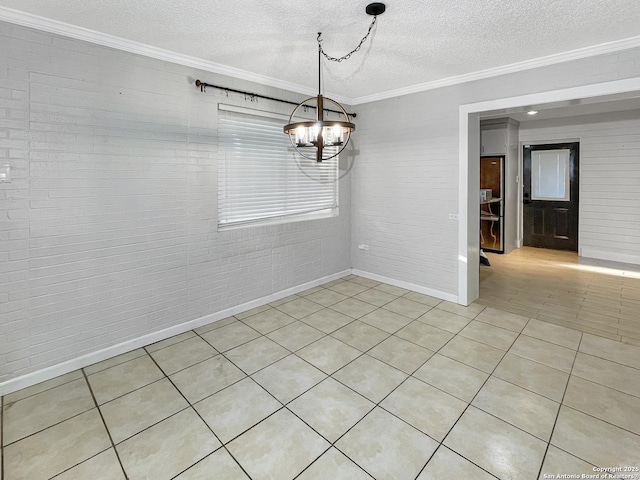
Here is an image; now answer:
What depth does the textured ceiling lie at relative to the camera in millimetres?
2338

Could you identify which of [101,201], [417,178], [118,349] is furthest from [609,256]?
[101,201]

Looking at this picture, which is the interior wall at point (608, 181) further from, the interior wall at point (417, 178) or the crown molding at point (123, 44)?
the crown molding at point (123, 44)

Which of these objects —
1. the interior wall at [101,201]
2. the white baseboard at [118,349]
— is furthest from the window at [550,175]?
the interior wall at [101,201]

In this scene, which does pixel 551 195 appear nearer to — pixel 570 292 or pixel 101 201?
pixel 570 292

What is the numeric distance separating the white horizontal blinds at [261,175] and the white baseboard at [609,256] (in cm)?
551

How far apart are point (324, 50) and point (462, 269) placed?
9.52 feet

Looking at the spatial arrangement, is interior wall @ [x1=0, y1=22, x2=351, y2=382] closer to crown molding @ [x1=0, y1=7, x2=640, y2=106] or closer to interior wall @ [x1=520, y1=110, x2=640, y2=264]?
crown molding @ [x1=0, y1=7, x2=640, y2=106]

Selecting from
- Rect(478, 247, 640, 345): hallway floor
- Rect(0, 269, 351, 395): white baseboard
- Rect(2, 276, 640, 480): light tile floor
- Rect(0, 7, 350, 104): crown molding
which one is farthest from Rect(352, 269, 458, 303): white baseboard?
Rect(0, 7, 350, 104): crown molding

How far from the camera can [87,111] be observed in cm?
274

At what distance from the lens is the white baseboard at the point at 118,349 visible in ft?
8.45

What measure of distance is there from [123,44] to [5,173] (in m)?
1.41

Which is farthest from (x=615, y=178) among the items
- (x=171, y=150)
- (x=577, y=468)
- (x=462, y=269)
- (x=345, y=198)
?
(x=171, y=150)

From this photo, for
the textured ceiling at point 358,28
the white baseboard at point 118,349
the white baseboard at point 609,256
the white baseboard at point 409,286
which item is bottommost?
the white baseboard at point 118,349

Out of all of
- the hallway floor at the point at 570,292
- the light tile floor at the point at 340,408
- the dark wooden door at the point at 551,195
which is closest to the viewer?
the light tile floor at the point at 340,408
